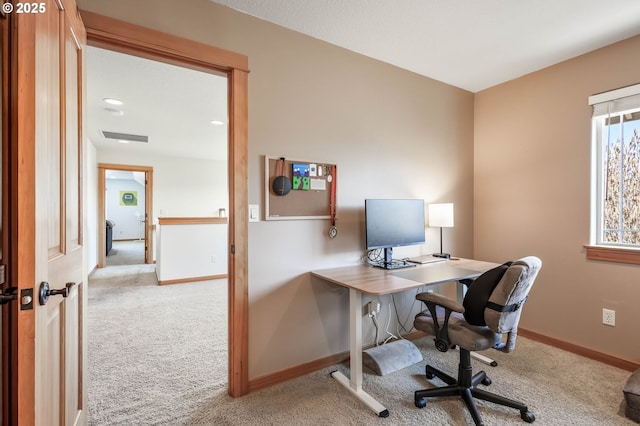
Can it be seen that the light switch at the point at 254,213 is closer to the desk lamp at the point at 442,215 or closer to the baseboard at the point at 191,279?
the desk lamp at the point at 442,215

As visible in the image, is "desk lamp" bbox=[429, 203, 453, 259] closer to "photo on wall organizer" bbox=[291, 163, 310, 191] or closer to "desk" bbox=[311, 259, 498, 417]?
"desk" bbox=[311, 259, 498, 417]

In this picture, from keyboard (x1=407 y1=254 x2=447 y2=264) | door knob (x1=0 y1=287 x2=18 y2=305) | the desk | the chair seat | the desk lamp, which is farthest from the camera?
the desk lamp

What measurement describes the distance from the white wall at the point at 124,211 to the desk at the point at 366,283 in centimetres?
1113

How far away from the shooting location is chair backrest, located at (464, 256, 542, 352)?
1.52m

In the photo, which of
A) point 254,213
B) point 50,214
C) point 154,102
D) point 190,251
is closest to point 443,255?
point 254,213

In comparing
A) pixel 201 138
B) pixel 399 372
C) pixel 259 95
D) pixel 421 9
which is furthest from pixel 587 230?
pixel 201 138

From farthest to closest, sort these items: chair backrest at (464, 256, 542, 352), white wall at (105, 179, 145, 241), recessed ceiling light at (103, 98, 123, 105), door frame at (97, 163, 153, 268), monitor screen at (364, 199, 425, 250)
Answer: white wall at (105, 179, 145, 241) < door frame at (97, 163, 153, 268) < recessed ceiling light at (103, 98, 123, 105) < monitor screen at (364, 199, 425, 250) < chair backrest at (464, 256, 542, 352)

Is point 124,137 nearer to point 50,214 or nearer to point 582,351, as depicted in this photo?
point 50,214

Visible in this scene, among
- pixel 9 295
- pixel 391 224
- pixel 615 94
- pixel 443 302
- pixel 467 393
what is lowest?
pixel 467 393

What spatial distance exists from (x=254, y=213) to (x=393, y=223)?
3.64 ft

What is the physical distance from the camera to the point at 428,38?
7.42 ft

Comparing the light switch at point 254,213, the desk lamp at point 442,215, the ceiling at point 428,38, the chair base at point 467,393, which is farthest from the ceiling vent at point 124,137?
the chair base at point 467,393

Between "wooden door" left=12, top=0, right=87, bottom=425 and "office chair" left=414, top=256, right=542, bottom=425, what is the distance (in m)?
1.76

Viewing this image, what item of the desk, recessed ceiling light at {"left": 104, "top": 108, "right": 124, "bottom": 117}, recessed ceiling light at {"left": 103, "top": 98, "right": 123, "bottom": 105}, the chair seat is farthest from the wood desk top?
recessed ceiling light at {"left": 104, "top": 108, "right": 124, "bottom": 117}
